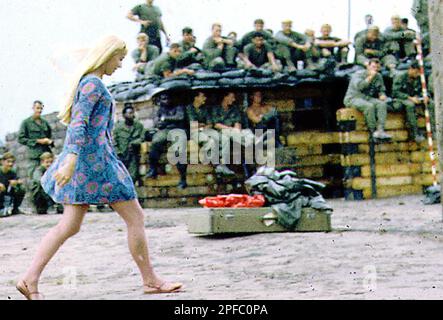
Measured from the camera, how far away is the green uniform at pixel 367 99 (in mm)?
13672

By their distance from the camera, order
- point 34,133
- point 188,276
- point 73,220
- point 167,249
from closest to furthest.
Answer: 1. point 73,220
2. point 188,276
3. point 167,249
4. point 34,133

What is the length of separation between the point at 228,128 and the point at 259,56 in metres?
1.62

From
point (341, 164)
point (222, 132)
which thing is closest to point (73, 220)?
point (222, 132)

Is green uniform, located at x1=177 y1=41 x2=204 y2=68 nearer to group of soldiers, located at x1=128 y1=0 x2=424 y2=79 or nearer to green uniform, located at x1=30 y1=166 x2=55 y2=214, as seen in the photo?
group of soldiers, located at x1=128 y1=0 x2=424 y2=79

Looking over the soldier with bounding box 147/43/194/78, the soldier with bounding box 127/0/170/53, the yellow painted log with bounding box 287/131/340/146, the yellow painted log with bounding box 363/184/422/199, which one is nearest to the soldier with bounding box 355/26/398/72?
the yellow painted log with bounding box 287/131/340/146

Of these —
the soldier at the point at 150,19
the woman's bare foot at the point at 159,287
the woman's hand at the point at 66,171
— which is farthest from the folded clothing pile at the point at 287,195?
the soldier at the point at 150,19

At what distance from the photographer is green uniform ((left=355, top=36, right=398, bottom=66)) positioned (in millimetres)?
14633

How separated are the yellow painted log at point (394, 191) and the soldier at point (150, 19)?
4325mm

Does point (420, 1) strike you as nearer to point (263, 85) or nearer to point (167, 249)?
point (263, 85)

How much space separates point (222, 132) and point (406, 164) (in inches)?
120

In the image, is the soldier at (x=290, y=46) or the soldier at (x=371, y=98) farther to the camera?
the soldier at (x=290, y=46)

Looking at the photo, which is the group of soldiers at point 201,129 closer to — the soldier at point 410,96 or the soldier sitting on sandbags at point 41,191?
the soldier sitting on sandbags at point 41,191

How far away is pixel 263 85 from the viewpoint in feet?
48.2

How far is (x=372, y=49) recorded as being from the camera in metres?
14.7
